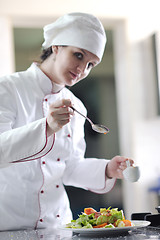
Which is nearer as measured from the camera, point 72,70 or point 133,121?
point 72,70

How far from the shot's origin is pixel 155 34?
12.0 feet

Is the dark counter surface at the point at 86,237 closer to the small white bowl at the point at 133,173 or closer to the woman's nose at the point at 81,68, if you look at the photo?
the small white bowl at the point at 133,173

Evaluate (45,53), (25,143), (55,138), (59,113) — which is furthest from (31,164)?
(45,53)

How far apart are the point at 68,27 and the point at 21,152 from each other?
0.62m

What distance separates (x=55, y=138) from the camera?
1588 millimetres

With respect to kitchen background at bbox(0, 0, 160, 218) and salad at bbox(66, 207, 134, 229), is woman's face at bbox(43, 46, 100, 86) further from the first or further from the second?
kitchen background at bbox(0, 0, 160, 218)

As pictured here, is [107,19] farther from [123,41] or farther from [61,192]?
[61,192]

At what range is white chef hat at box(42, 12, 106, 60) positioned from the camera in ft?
5.15

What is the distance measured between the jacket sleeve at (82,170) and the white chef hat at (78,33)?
341 millimetres

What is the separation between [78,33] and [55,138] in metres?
0.43

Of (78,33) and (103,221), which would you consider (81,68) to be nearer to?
(78,33)

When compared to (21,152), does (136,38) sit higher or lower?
higher

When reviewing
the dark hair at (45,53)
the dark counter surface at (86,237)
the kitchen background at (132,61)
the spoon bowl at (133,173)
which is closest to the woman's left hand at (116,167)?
the spoon bowl at (133,173)

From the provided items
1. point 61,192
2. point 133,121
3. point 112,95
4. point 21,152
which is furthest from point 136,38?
point 21,152
